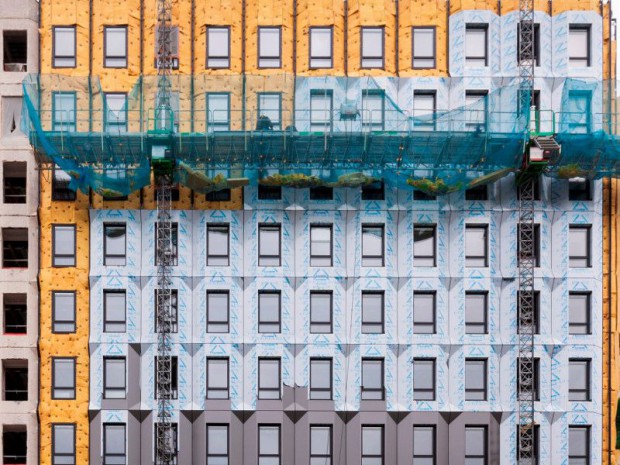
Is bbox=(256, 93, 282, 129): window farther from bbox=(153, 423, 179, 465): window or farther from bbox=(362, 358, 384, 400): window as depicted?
bbox=(153, 423, 179, 465): window

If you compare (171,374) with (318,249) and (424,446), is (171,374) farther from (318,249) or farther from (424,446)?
(424,446)

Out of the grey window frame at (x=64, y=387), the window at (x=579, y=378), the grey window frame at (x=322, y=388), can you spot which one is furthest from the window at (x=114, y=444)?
the window at (x=579, y=378)

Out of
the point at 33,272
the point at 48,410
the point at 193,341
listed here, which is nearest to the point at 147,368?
the point at 193,341

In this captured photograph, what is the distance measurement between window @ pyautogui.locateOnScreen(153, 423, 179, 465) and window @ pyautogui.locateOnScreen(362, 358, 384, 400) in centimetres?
972

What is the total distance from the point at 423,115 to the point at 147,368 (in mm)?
18966

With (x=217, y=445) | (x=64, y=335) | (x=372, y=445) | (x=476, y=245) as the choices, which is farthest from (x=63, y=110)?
(x=372, y=445)

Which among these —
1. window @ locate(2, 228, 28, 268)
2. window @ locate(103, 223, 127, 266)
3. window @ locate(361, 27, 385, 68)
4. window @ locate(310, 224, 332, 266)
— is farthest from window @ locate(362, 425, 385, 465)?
window @ locate(2, 228, 28, 268)

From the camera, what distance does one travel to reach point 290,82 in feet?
95.8

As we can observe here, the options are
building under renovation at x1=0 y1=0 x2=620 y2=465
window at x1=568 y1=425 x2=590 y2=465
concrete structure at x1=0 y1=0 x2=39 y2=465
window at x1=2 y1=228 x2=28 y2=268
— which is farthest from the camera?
window at x1=2 y1=228 x2=28 y2=268

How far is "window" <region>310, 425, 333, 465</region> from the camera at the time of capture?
2986 cm

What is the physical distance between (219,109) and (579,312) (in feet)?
69.5

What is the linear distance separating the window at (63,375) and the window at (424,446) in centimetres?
1765

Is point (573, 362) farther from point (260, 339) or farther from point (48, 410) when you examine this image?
point (48, 410)

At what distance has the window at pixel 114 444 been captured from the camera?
29766mm
